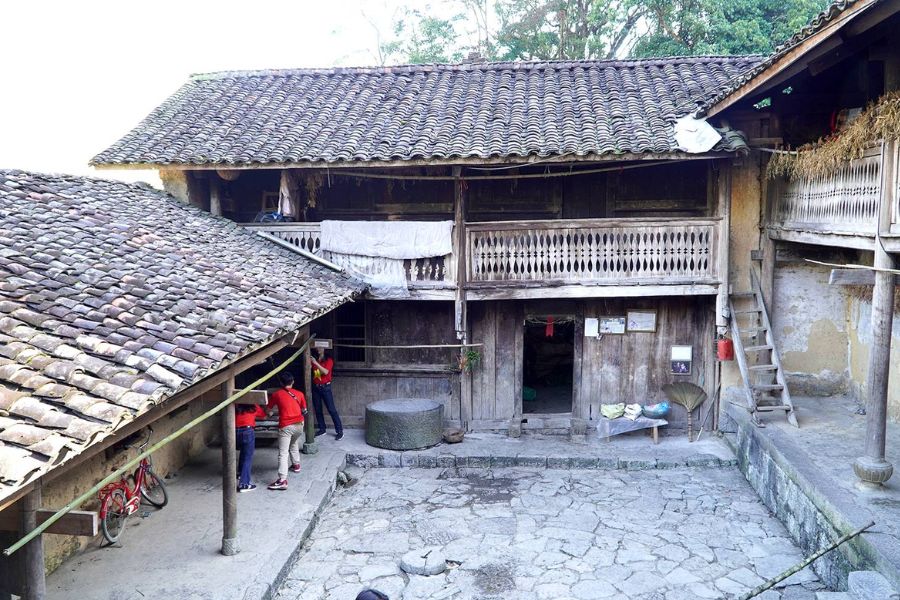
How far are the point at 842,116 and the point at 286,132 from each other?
29.9ft

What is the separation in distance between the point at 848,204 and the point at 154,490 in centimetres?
990

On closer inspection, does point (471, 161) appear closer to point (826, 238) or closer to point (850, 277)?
point (826, 238)

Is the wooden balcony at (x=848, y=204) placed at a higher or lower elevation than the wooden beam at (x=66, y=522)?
higher

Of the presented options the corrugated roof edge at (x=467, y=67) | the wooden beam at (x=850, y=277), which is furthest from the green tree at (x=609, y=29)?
the wooden beam at (x=850, y=277)

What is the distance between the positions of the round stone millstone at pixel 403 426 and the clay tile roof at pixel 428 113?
4.34 metres

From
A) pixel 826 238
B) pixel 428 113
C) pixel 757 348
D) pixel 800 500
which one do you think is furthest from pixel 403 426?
pixel 826 238

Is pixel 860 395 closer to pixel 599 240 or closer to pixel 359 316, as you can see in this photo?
pixel 599 240

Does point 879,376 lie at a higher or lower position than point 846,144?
lower

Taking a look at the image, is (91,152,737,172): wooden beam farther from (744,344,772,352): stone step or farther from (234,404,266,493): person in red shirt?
(234,404,266,493): person in red shirt

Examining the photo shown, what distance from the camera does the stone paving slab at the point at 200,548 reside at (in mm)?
7512

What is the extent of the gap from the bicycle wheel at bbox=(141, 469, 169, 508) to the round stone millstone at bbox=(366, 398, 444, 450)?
3732 mm

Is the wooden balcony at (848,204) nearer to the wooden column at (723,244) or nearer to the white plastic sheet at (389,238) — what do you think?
the wooden column at (723,244)

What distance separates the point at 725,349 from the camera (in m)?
12.4

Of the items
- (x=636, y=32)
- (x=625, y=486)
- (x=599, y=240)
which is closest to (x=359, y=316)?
(x=599, y=240)
